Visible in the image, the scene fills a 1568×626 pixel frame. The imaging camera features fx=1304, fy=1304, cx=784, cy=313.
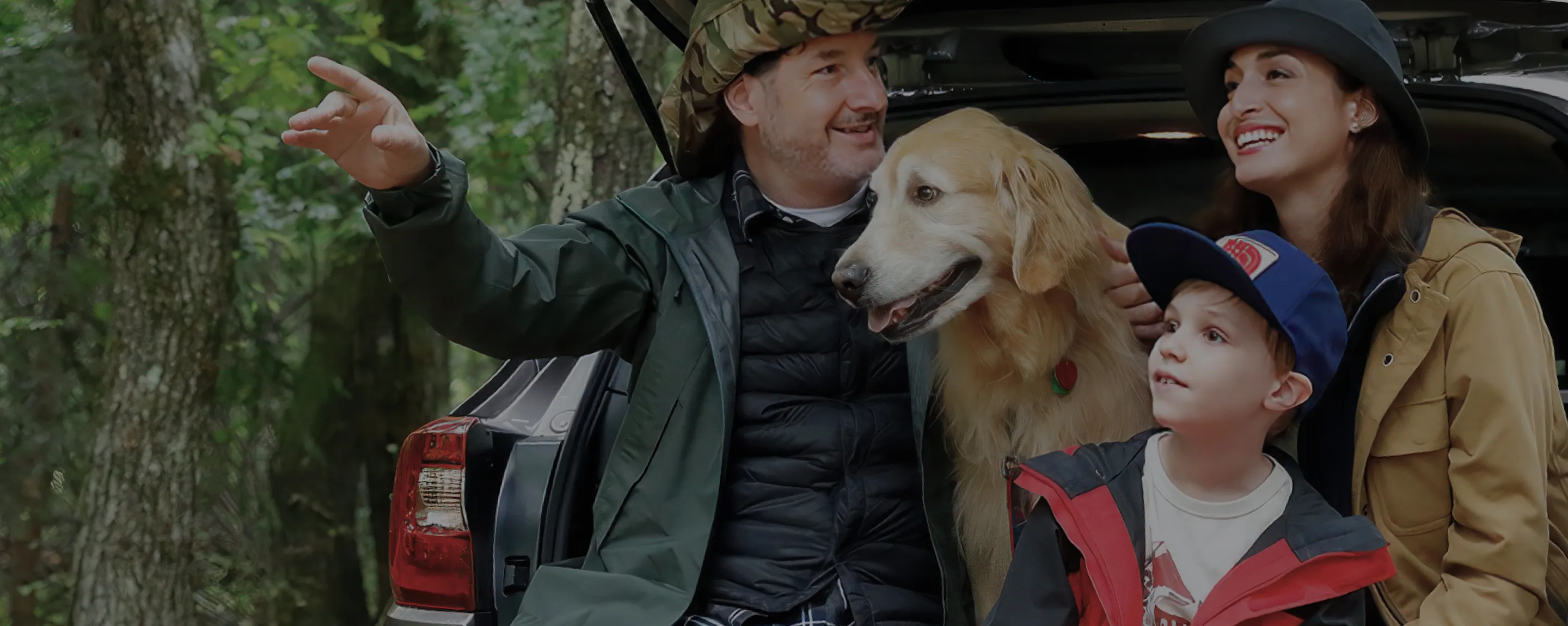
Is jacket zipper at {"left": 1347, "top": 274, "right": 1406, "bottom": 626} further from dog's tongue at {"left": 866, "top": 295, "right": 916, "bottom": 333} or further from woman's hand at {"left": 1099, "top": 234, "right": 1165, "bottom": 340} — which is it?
dog's tongue at {"left": 866, "top": 295, "right": 916, "bottom": 333}

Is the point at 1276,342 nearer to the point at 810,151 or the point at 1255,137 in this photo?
the point at 1255,137

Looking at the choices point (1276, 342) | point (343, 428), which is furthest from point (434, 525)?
point (343, 428)

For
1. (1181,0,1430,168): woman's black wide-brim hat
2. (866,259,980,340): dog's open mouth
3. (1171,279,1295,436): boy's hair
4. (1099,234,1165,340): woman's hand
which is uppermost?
(1181,0,1430,168): woman's black wide-brim hat

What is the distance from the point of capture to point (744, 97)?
277 centimetres

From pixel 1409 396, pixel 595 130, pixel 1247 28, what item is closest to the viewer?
pixel 1409 396

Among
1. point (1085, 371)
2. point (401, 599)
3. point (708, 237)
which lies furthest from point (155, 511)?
point (1085, 371)

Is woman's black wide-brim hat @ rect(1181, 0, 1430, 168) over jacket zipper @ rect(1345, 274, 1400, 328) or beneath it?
over

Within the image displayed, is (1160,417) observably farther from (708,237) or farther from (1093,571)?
(708,237)

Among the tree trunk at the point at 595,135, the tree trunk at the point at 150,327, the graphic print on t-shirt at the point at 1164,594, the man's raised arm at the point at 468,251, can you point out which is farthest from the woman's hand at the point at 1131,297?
the tree trunk at the point at 150,327

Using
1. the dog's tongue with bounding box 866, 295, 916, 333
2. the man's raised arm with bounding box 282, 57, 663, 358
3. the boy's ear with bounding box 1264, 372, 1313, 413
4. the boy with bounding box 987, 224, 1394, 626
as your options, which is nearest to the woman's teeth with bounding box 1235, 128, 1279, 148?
the boy with bounding box 987, 224, 1394, 626

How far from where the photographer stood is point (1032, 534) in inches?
78.0

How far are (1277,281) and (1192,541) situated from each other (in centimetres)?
40

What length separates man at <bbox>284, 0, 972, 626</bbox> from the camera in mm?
2414

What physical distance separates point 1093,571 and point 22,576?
773 centimetres
